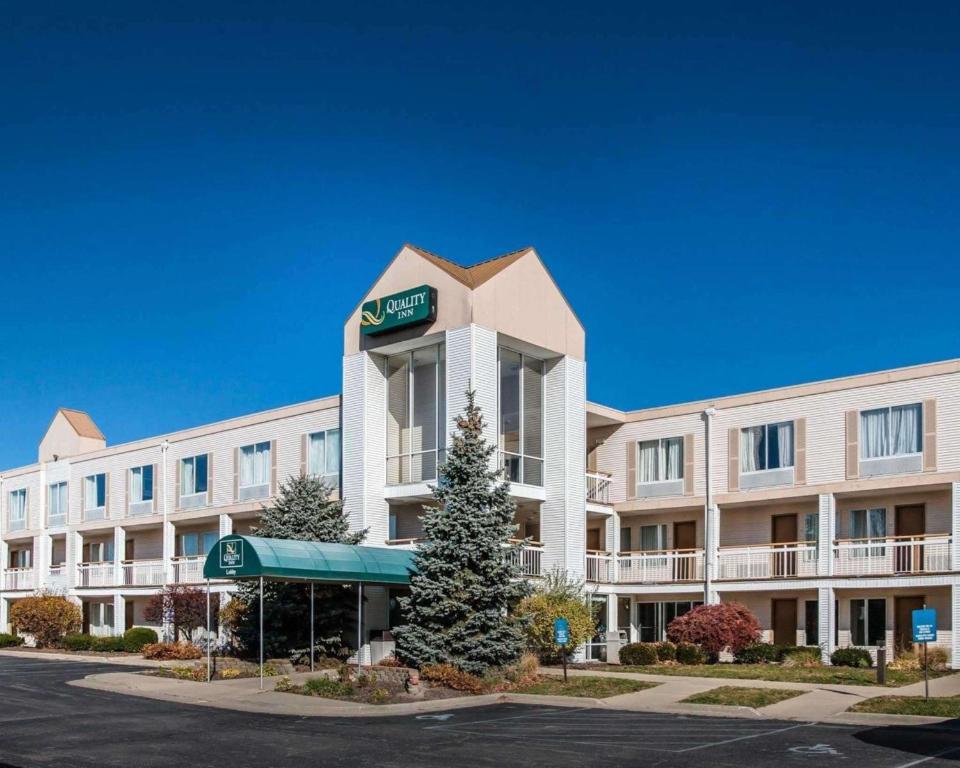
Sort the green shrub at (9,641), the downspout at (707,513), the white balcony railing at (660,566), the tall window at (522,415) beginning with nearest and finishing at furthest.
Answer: the tall window at (522,415) → the downspout at (707,513) → the white balcony railing at (660,566) → the green shrub at (9,641)

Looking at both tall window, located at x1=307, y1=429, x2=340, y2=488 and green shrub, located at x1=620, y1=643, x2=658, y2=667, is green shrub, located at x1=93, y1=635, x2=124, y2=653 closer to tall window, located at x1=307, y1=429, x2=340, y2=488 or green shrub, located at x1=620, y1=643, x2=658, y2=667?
tall window, located at x1=307, y1=429, x2=340, y2=488

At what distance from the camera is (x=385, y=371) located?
37.0 meters

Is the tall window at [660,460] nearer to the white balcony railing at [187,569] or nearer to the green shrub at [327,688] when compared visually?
the green shrub at [327,688]

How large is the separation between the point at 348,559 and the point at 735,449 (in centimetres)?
1430

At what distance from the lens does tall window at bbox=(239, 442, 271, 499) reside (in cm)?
4312

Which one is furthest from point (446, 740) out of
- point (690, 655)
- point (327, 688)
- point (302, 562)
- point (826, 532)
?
point (826, 532)

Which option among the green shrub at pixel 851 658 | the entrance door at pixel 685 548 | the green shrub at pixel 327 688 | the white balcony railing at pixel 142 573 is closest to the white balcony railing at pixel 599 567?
the entrance door at pixel 685 548

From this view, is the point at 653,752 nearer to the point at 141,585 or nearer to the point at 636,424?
the point at 636,424

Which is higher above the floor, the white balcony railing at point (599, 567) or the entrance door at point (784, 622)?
the white balcony railing at point (599, 567)

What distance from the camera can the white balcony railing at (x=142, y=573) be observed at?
4672 cm

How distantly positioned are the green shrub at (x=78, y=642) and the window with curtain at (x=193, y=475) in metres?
6.84

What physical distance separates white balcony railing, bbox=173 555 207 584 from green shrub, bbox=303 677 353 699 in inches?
791

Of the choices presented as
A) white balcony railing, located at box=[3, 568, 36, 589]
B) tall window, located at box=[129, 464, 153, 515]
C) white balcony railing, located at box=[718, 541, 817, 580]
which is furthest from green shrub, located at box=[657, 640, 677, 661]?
white balcony railing, located at box=[3, 568, 36, 589]

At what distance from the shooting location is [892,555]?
32.5 m
